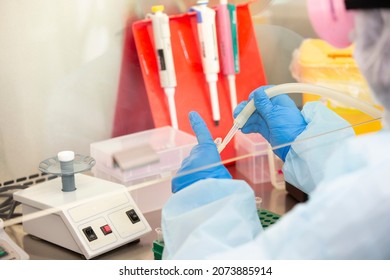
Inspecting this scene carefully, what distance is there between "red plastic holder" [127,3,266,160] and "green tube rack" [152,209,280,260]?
0.32 m

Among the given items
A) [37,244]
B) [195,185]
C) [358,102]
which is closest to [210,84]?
[358,102]

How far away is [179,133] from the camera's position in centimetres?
149

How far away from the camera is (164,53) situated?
1636 millimetres

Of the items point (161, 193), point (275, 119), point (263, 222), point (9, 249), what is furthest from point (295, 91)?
point (9, 249)

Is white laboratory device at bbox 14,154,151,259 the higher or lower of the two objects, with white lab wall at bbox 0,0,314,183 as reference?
lower

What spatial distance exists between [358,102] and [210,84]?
40 centimetres

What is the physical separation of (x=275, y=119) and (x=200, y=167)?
1.03 ft

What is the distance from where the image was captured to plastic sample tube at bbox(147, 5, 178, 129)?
1629 mm

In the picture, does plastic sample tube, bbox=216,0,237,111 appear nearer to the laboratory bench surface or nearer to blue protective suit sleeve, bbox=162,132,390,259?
the laboratory bench surface

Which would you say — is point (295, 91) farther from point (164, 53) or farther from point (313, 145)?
point (164, 53)

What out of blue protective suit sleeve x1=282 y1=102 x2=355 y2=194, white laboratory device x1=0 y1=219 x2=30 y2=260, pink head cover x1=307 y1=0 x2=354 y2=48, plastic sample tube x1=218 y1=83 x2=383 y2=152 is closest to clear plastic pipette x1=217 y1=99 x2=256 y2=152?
plastic sample tube x1=218 y1=83 x2=383 y2=152

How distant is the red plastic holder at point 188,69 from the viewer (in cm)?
157
